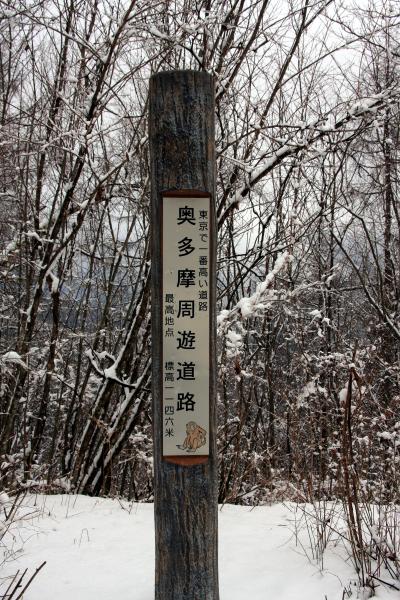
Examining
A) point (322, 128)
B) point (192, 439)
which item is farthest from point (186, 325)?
point (322, 128)

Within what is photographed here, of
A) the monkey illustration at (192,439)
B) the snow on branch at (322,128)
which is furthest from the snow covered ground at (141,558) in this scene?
the snow on branch at (322,128)

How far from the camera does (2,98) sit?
512 centimetres

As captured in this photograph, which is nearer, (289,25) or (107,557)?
(107,557)

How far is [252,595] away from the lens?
2318 millimetres

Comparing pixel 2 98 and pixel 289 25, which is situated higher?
pixel 289 25

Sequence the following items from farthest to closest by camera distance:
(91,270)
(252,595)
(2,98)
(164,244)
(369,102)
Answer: (91,270), (2,98), (369,102), (252,595), (164,244)

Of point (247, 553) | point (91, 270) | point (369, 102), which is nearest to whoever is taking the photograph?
point (247, 553)

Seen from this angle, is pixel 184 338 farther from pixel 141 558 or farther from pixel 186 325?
pixel 141 558

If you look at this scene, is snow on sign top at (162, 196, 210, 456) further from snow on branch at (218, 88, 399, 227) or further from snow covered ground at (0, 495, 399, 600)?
snow on branch at (218, 88, 399, 227)

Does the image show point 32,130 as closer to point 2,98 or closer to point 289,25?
point 2,98

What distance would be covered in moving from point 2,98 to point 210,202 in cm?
398

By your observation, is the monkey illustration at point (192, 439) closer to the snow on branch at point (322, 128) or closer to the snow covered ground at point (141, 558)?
the snow covered ground at point (141, 558)

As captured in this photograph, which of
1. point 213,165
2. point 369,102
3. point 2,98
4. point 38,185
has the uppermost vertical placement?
point 2,98

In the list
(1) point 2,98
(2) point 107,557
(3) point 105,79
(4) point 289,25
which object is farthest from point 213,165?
(1) point 2,98
